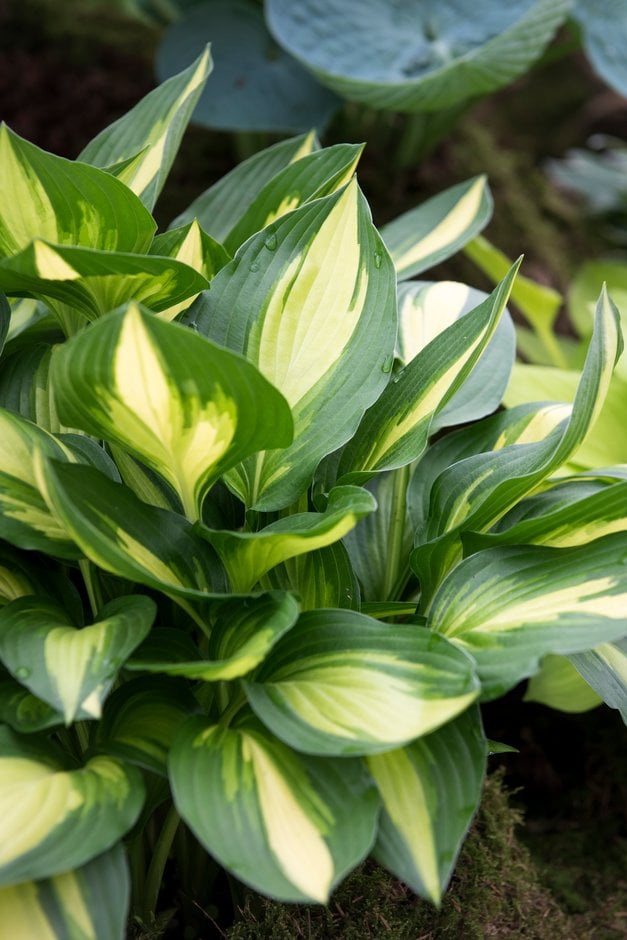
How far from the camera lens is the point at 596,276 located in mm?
1654

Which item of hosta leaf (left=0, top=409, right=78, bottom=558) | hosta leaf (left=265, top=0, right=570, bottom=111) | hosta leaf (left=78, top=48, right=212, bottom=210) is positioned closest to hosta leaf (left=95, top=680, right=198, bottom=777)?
hosta leaf (left=0, top=409, right=78, bottom=558)

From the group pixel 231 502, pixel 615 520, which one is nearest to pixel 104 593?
pixel 231 502

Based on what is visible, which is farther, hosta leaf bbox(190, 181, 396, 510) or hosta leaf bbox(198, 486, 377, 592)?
hosta leaf bbox(190, 181, 396, 510)

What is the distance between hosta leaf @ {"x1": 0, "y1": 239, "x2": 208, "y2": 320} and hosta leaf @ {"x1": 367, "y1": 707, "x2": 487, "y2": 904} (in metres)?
0.36

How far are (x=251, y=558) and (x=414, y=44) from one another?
1.11 m

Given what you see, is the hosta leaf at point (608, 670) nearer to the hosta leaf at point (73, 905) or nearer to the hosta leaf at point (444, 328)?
the hosta leaf at point (444, 328)

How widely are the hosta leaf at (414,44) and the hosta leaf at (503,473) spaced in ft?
2.47

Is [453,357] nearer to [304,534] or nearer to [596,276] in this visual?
[304,534]

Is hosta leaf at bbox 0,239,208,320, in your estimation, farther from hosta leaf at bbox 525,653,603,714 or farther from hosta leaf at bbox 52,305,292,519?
hosta leaf at bbox 525,653,603,714

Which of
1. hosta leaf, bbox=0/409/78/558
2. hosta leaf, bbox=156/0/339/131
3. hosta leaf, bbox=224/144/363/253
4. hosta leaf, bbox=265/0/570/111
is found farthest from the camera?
hosta leaf, bbox=156/0/339/131

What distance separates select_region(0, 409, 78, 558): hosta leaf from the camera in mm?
637

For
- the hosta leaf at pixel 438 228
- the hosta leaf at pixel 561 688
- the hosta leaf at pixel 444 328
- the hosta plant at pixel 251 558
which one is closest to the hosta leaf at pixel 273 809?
the hosta plant at pixel 251 558

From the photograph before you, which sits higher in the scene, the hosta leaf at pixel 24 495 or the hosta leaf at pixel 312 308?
Result: the hosta leaf at pixel 312 308

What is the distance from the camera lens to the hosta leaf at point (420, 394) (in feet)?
2.32
